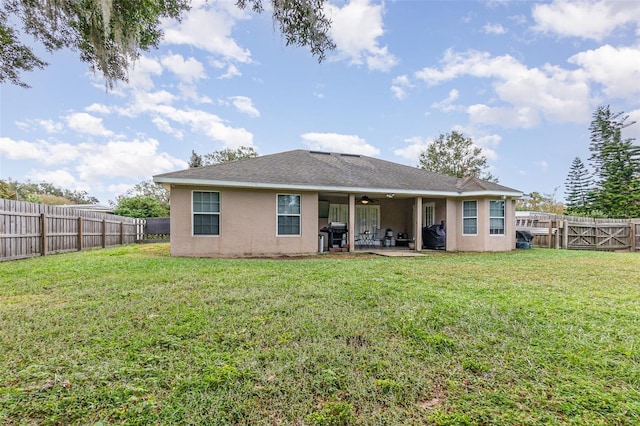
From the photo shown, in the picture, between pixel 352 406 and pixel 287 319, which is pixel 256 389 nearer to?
pixel 352 406

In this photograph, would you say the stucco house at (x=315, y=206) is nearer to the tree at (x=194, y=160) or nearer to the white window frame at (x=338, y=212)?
the white window frame at (x=338, y=212)

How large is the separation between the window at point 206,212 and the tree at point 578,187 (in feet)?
101

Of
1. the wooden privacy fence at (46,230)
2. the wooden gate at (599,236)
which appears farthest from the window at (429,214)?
the wooden privacy fence at (46,230)

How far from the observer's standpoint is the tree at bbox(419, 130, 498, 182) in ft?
95.9

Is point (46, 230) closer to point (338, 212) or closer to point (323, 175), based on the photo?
point (323, 175)

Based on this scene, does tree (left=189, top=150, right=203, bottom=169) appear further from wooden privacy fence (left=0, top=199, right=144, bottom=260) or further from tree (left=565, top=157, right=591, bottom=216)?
tree (left=565, top=157, right=591, bottom=216)

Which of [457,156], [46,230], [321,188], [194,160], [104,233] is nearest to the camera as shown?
[46,230]

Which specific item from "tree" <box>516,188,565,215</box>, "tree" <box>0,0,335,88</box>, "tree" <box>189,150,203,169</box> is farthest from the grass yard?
"tree" <box>516,188,565,215</box>

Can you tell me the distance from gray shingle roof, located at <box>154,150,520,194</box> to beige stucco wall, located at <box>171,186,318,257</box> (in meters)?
0.51

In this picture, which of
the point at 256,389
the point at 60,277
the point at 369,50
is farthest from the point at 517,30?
the point at 60,277

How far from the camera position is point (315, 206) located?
36.2 ft

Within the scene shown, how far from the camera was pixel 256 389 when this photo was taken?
2.35 m

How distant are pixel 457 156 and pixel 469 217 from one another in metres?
19.3

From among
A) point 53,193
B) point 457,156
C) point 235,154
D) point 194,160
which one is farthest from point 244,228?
point 53,193
